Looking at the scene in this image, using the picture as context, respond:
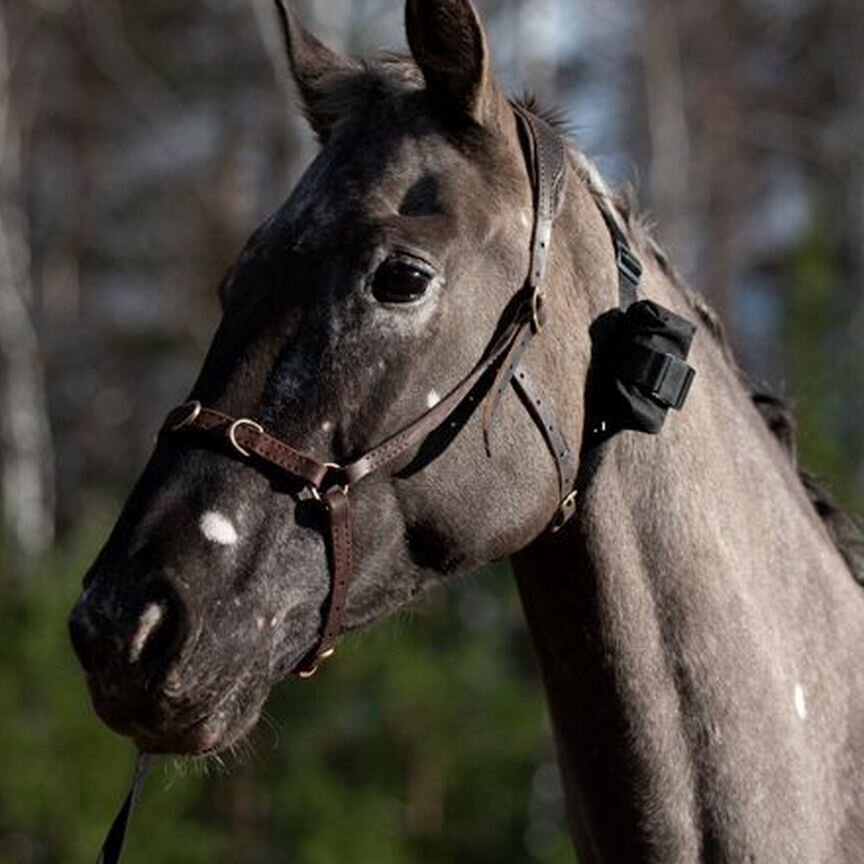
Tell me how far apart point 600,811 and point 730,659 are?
1.22 ft

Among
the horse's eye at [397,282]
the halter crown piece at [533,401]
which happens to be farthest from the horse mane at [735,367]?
the horse's eye at [397,282]

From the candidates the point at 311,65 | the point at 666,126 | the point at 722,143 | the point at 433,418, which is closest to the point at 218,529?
the point at 433,418

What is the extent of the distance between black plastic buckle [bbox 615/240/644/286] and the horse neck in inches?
10.4

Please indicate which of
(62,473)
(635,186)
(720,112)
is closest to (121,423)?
(62,473)

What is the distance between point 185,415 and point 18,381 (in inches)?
543

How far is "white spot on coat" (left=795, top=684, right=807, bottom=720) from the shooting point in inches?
154

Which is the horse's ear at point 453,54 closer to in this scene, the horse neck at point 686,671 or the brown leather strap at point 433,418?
the brown leather strap at point 433,418

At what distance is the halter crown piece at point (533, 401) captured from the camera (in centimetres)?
347

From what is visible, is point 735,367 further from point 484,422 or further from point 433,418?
point 433,418

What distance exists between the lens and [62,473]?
24516mm

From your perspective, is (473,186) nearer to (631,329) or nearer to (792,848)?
(631,329)

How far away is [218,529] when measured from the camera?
11.1 feet

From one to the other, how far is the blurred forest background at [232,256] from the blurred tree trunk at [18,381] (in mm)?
54

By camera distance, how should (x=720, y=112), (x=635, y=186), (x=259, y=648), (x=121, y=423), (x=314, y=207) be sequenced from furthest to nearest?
(x=121, y=423), (x=720, y=112), (x=635, y=186), (x=314, y=207), (x=259, y=648)
